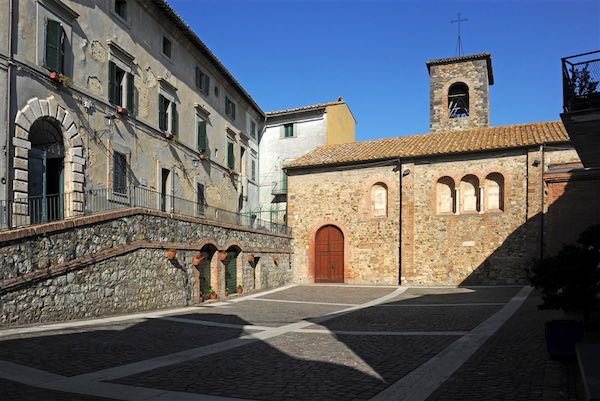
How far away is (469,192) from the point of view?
22.7 m

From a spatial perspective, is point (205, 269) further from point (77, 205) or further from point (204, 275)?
point (77, 205)

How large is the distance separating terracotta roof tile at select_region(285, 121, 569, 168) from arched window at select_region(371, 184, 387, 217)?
1.58 metres

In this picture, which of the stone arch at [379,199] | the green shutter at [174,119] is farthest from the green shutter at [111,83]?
the stone arch at [379,199]

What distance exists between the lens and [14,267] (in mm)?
9477

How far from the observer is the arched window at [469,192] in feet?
73.8

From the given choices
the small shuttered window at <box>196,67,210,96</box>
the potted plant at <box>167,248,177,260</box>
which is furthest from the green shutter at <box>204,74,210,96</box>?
the potted plant at <box>167,248,177,260</box>

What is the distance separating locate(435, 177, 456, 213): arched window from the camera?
2298 cm

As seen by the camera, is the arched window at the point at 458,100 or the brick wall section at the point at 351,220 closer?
the brick wall section at the point at 351,220

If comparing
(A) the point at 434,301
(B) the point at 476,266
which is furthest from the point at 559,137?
(A) the point at 434,301

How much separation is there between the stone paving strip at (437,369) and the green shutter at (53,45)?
12694 mm

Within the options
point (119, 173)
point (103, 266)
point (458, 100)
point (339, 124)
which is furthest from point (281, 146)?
point (103, 266)

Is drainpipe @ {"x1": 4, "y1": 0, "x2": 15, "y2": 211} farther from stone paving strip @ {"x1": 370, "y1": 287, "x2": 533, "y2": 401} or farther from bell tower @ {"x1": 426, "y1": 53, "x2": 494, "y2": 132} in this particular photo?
bell tower @ {"x1": 426, "y1": 53, "x2": 494, "y2": 132}

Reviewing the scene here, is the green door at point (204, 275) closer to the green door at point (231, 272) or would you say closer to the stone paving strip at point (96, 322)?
the stone paving strip at point (96, 322)

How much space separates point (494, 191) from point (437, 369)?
17262mm
